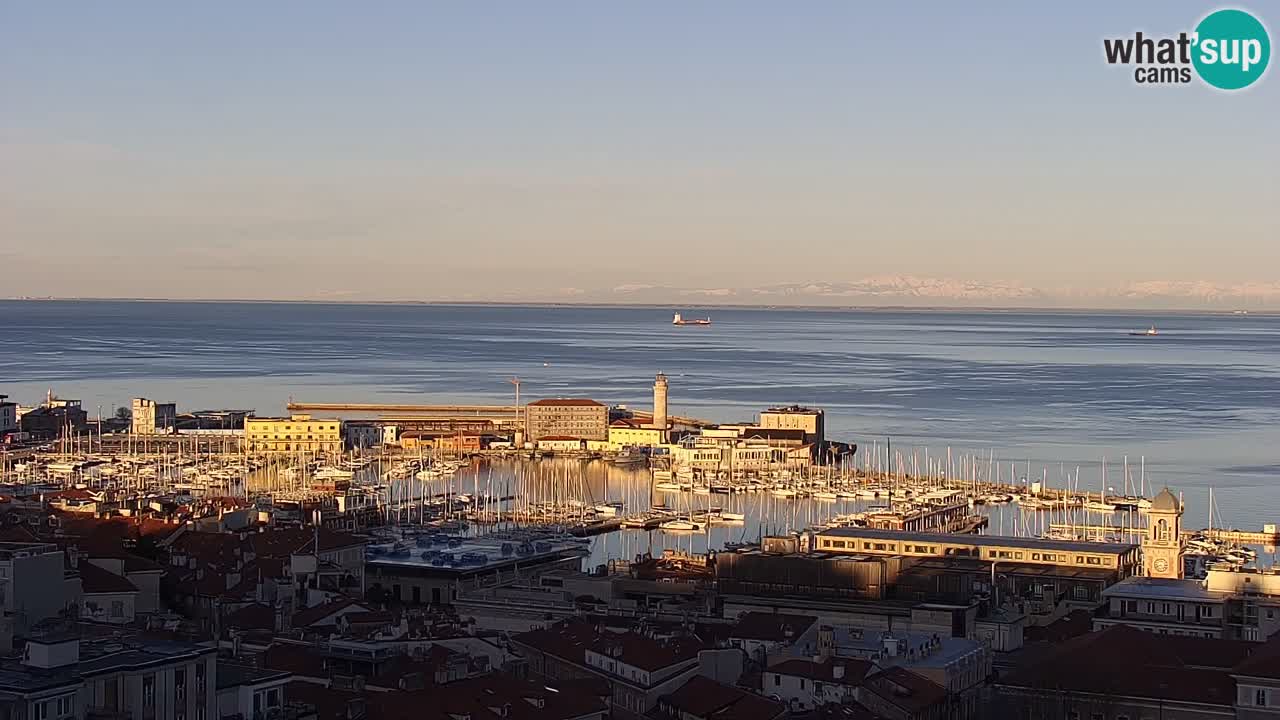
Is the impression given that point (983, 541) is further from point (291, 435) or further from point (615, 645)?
point (291, 435)

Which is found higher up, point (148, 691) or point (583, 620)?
point (148, 691)

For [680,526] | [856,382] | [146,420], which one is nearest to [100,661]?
[680,526]

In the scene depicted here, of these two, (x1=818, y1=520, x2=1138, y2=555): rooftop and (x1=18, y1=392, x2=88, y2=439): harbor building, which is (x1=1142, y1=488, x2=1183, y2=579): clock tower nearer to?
(x1=818, y1=520, x2=1138, y2=555): rooftop

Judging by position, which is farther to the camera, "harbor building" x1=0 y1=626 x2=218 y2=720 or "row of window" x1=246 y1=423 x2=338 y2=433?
"row of window" x1=246 y1=423 x2=338 y2=433

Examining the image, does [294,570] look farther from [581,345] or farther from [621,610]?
[581,345]

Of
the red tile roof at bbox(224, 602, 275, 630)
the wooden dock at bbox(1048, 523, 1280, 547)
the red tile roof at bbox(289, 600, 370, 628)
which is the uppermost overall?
the red tile roof at bbox(289, 600, 370, 628)

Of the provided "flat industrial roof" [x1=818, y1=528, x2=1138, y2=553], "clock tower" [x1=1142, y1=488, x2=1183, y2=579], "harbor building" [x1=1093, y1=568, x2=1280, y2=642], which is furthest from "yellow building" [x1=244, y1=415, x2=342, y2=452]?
"harbor building" [x1=1093, y1=568, x2=1280, y2=642]
